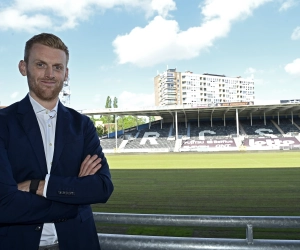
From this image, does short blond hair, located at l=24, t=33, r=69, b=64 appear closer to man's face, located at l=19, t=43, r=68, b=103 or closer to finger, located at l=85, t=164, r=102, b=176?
man's face, located at l=19, t=43, r=68, b=103

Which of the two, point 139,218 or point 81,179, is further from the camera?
point 139,218

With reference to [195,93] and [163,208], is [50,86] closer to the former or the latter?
[163,208]

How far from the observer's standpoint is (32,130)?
5.48ft

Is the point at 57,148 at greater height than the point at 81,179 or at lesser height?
greater

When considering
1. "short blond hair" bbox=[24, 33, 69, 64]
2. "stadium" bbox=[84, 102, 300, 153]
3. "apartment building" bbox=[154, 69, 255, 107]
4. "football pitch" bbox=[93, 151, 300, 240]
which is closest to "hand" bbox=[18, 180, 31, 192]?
"short blond hair" bbox=[24, 33, 69, 64]

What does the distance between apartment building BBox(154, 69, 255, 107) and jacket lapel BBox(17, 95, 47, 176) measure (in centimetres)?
9748

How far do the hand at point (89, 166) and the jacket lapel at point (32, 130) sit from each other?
23 centimetres

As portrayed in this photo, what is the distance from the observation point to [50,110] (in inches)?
72.2

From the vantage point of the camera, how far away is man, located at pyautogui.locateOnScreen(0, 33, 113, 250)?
1.53m

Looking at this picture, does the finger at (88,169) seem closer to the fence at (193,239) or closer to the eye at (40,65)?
the fence at (193,239)

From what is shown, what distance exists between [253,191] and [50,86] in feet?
27.2

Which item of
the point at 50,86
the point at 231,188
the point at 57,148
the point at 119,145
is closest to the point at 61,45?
the point at 50,86

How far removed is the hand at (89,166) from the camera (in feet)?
5.78

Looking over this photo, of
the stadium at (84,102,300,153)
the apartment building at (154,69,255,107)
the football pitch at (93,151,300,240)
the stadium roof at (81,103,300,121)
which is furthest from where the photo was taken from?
the apartment building at (154,69,255,107)
